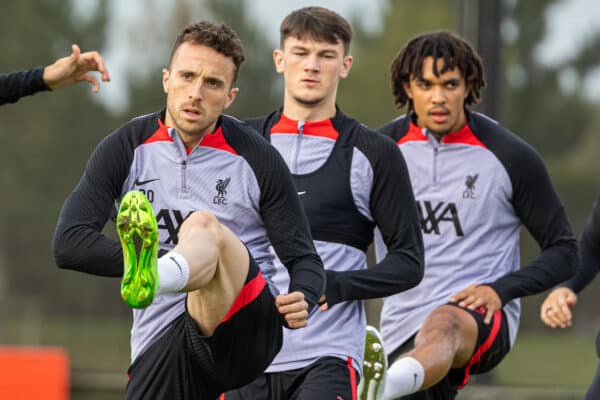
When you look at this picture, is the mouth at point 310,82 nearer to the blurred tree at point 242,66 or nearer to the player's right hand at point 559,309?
the player's right hand at point 559,309

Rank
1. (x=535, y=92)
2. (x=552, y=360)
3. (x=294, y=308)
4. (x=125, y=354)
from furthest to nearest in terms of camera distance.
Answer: (x=125, y=354), (x=552, y=360), (x=535, y=92), (x=294, y=308)

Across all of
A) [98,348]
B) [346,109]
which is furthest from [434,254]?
[98,348]

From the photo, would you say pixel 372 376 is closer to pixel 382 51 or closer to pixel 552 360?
pixel 382 51

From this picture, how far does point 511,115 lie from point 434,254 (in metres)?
5.54

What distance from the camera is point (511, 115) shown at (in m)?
10.9

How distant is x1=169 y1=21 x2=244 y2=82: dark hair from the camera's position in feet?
14.0

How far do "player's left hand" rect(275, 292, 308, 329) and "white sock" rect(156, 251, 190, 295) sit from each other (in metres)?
0.37

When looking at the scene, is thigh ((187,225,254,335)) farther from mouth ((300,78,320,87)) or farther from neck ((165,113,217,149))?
mouth ((300,78,320,87))

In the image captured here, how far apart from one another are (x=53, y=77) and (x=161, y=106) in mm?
7067

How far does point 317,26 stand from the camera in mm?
4992

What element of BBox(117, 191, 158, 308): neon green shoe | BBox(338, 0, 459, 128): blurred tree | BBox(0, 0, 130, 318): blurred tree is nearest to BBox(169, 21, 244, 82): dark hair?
BBox(117, 191, 158, 308): neon green shoe

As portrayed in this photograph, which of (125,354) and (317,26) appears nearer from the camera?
(317,26)

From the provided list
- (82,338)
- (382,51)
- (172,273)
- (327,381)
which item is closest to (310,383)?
(327,381)

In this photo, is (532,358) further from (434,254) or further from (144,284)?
(144,284)
